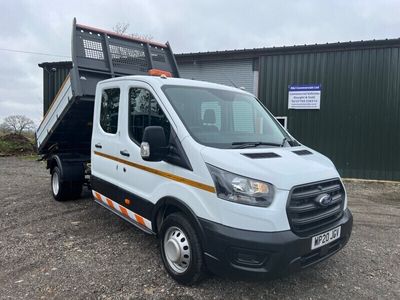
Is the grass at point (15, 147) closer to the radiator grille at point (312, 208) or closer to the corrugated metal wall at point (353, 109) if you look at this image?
the corrugated metal wall at point (353, 109)

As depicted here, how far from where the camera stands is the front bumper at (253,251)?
9.50 ft

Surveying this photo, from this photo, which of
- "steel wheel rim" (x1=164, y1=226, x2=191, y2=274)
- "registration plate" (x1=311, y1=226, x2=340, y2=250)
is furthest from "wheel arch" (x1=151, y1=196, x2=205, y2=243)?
"registration plate" (x1=311, y1=226, x2=340, y2=250)

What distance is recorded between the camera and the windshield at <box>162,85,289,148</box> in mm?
3631

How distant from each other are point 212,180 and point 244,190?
32cm

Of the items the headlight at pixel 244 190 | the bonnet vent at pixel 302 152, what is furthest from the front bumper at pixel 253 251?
the bonnet vent at pixel 302 152

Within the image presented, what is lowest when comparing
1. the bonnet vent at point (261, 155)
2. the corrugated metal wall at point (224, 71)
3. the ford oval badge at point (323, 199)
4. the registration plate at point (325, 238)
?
the registration plate at point (325, 238)

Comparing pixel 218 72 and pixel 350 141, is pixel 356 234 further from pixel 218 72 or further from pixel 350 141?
pixel 218 72

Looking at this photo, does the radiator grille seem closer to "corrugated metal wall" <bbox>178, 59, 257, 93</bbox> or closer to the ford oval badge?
the ford oval badge

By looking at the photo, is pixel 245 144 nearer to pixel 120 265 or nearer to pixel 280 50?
pixel 120 265

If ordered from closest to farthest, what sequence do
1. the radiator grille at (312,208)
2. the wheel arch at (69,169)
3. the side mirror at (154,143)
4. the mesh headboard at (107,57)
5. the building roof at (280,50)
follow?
the radiator grille at (312,208) → the side mirror at (154,143) → the mesh headboard at (107,57) → the wheel arch at (69,169) → the building roof at (280,50)

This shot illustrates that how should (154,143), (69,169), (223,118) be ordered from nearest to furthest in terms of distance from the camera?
1. (154,143)
2. (223,118)
3. (69,169)

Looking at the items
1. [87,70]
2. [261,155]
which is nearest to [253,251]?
[261,155]

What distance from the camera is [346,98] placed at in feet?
38.4

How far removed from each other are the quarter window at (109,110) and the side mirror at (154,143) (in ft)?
4.23
